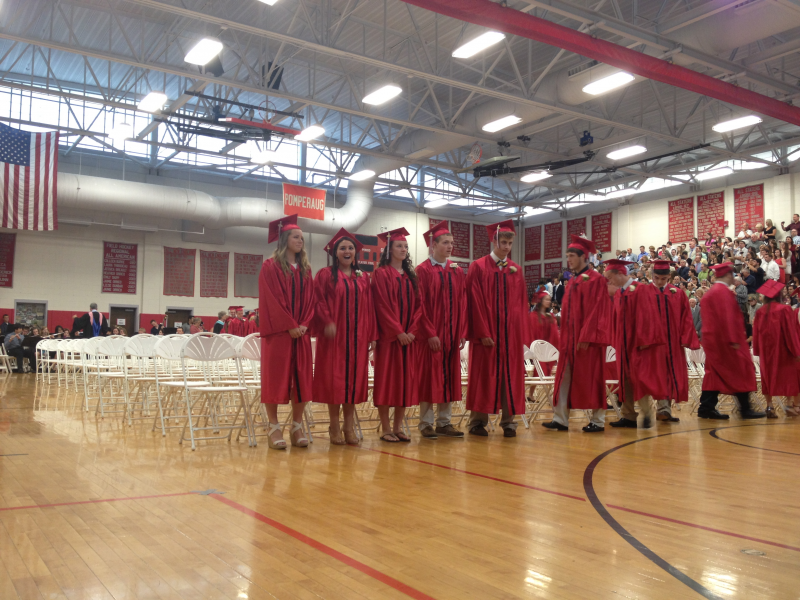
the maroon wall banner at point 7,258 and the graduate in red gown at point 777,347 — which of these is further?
the maroon wall banner at point 7,258

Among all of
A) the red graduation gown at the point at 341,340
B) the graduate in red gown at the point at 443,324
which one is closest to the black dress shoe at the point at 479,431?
the graduate in red gown at the point at 443,324

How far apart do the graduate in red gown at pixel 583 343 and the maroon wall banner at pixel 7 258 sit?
15.8 m

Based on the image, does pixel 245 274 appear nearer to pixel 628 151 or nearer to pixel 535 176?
pixel 535 176

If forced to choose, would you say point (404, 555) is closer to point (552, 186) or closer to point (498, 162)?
point (498, 162)

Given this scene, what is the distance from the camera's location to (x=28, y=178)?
561 inches

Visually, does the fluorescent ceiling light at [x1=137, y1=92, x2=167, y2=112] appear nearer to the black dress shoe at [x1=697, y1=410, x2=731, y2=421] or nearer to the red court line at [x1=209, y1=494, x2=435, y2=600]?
the black dress shoe at [x1=697, y1=410, x2=731, y2=421]

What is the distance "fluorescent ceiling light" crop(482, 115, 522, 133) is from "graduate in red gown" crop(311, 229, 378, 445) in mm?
9207

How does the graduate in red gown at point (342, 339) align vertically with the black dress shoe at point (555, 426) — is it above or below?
above

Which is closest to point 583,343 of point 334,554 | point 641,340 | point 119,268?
point 641,340

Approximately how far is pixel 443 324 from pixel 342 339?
960 millimetres

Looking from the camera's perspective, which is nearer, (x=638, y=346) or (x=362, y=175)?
(x=638, y=346)

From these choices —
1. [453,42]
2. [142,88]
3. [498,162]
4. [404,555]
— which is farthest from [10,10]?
[404,555]

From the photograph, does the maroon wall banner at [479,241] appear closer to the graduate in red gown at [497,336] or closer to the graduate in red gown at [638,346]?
the graduate in red gown at [638,346]

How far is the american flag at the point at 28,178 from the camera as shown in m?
13.7
